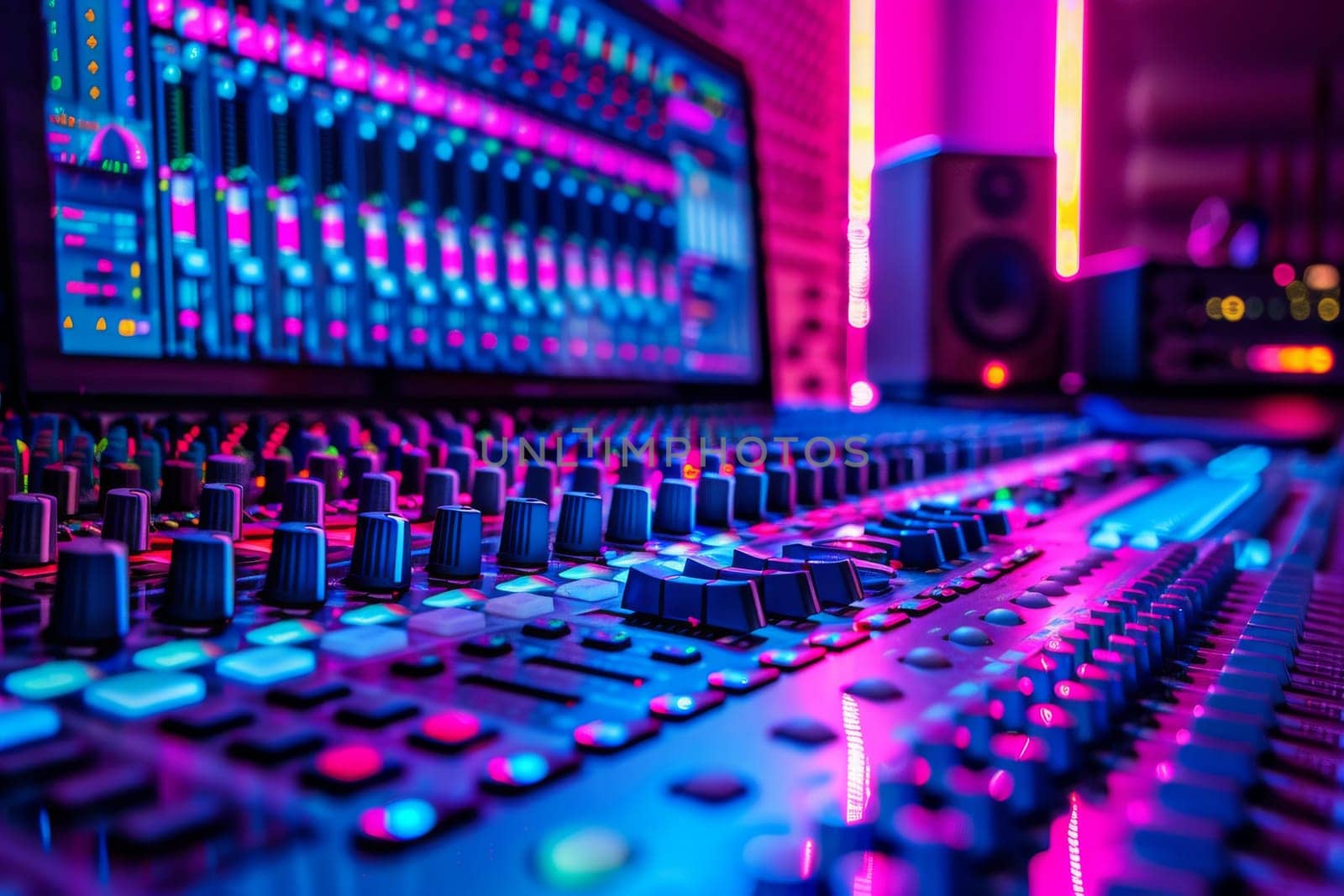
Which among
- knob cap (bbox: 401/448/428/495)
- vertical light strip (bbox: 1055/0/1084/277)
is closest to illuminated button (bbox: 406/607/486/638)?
knob cap (bbox: 401/448/428/495)

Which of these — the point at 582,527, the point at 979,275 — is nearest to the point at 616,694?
the point at 582,527

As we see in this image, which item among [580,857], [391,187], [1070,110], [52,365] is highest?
[1070,110]

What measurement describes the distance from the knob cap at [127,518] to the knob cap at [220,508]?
28 mm

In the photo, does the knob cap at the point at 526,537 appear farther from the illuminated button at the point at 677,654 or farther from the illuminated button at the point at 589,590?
the illuminated button at the point at 677,654

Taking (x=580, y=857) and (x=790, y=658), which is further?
(x=790, y=658)

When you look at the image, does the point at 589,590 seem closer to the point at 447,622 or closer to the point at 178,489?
the point at 447,622

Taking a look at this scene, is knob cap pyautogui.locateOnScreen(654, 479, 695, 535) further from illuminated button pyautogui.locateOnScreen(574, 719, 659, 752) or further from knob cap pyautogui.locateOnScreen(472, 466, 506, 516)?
illuminated button pyautogui.locateOnScreen(574, 719, 659, 752)

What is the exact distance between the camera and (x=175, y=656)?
332 mm

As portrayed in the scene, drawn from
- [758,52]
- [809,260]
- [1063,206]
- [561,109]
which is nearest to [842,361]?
[809,260]

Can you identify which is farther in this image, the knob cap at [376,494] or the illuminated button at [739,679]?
the knob cap at [376,494]

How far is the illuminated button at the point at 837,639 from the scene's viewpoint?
0.41 m

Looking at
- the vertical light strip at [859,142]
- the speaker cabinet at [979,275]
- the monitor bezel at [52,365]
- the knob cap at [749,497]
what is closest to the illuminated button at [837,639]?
the knob cap at [749,497]

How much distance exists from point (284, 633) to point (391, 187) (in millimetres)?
864

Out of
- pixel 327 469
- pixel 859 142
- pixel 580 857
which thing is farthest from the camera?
pixel 859 142
